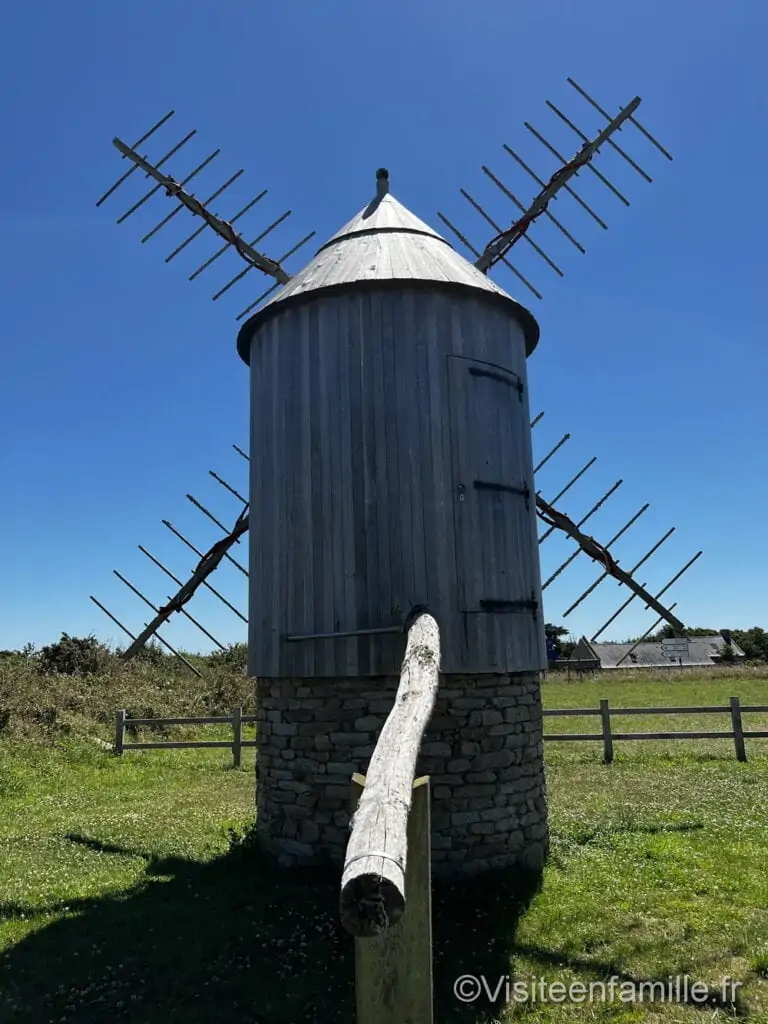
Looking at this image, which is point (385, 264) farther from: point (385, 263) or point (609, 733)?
point (609, 733)

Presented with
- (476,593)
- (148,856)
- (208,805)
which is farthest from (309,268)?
(208,805)

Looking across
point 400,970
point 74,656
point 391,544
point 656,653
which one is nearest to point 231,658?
point 74,656

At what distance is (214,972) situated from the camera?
5.28m

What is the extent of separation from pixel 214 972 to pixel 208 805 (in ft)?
18.5

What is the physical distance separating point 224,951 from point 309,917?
2.69ft

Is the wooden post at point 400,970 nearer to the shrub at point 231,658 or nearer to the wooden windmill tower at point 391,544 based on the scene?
the wooden windmill tower at point 391,544

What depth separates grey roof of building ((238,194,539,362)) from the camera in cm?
795

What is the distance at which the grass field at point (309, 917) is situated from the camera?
4910 millimetres

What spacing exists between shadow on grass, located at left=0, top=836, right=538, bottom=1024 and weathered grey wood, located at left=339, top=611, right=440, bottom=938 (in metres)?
2.10

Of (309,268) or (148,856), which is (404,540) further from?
(148,856)

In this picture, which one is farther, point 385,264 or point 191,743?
point 191,743

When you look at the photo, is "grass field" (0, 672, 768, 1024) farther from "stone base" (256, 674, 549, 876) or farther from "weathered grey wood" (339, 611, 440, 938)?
"weathered grey wood" (339, 611, 440, 938)

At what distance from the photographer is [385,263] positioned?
26.6ft

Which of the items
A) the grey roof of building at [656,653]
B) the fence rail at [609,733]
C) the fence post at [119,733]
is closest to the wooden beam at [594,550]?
the fence rail at [609,733]
